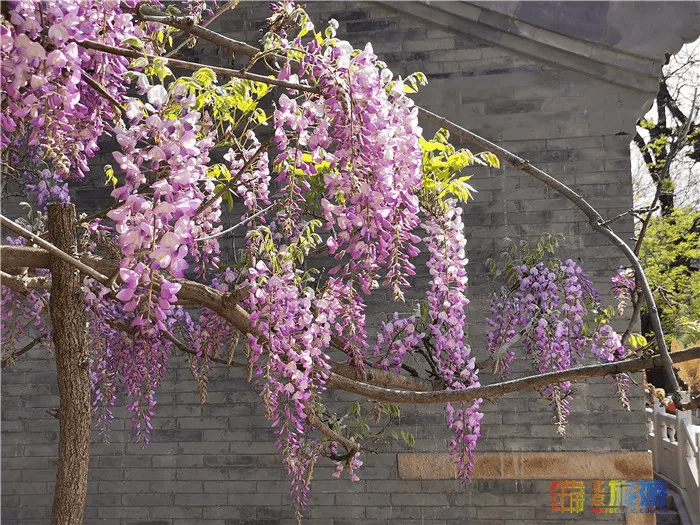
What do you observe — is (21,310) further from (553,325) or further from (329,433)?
(553,325)

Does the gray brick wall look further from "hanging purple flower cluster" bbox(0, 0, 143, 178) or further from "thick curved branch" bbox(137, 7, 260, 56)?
"hanging purple flower cluster" bbox(0, 0, 143, 178)

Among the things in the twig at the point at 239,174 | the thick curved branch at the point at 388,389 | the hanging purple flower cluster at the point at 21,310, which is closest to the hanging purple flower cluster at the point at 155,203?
the twig at the point at 239,174

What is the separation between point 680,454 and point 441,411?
4.84 meters

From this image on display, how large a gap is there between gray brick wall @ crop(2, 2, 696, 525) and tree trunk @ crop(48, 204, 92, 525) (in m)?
2.45

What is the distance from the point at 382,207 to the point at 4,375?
3737mm

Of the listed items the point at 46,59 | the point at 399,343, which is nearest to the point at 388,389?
the point at 399,343

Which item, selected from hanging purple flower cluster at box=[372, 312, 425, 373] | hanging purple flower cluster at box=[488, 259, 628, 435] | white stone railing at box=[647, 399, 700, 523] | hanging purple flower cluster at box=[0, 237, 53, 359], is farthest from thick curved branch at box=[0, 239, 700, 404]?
white stone railing at box=[647, 399, 700, 523]

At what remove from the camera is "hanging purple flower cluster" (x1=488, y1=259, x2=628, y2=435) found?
408cm

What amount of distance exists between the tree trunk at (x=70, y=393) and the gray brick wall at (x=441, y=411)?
2445 millimetres

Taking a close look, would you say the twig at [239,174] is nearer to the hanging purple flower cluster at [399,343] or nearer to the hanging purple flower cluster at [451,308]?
the hanging purple flower cluster at [451,308]

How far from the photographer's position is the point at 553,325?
4.13 meters

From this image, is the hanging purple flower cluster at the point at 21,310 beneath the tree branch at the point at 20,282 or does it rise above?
above

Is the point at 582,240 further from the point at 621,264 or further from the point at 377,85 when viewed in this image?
the point at 377,85

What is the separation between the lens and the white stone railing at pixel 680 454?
7.68 metres
